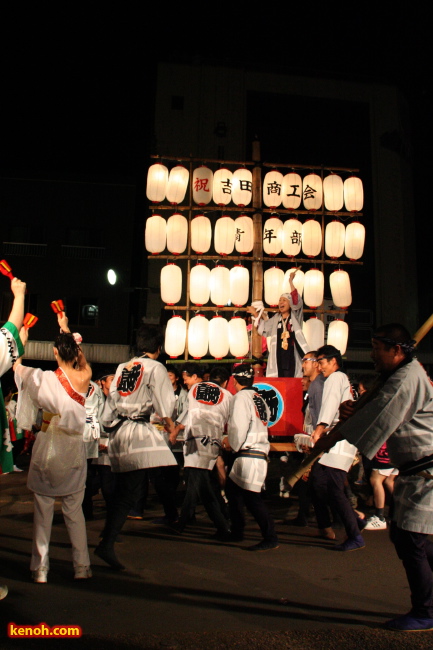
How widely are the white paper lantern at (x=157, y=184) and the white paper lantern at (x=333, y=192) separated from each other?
364cm

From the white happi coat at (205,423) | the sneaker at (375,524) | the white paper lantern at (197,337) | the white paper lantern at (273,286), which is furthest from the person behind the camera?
the white paper lantern at (273,286)

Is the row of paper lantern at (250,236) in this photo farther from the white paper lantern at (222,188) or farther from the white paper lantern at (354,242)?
the white paper lantern at (222,188)

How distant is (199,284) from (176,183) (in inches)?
99.4

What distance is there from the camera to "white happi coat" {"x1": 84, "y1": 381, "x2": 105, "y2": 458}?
239 inches

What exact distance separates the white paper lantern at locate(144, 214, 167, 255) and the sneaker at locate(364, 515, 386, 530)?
733 centimetres

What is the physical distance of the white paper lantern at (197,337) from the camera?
10188 mm

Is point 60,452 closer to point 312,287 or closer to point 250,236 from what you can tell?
point 312,287

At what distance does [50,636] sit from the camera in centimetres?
278

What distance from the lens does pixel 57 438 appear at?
12.6 ft

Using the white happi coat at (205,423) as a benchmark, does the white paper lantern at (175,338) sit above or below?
above

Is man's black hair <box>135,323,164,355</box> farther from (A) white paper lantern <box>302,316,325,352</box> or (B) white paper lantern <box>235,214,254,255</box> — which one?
(B) white paper lantern <box>235,214,254,255</box>

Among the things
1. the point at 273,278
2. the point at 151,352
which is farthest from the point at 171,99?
the point at 151,352

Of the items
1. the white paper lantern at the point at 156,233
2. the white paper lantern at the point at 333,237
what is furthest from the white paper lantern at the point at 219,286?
the white paper lantern at the point at 333,237

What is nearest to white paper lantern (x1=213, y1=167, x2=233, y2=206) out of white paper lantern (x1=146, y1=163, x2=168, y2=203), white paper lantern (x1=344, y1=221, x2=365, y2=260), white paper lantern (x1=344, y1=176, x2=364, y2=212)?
white paper lantern (x1=146, y1=163, x2=168, y2=203)
